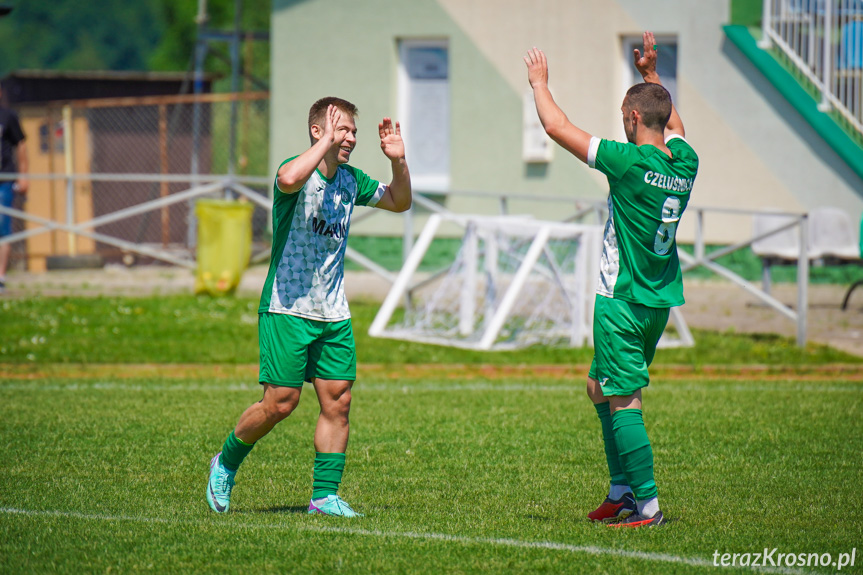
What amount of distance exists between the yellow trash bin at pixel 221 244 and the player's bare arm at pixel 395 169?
27.5 ft

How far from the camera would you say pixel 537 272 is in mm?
11805

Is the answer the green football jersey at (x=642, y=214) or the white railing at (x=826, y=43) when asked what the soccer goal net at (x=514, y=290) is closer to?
the green football jersey at (x=642, y=214)

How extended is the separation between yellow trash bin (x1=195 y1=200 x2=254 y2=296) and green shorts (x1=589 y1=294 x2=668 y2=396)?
9183mm

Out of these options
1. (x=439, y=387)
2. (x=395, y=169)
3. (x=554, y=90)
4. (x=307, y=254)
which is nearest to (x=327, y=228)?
(x=307, y=254)

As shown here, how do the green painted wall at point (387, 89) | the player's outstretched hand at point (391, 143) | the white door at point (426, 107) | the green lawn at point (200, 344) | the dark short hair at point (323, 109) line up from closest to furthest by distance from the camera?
the dark short hair at point (323, 109) < the player's outstretched hand at point (391, 143) < the green lawn at point (200, 344) < the green painted wall at point (387, 89) < the white door at point (426, 107)

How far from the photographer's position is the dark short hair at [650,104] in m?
4.95

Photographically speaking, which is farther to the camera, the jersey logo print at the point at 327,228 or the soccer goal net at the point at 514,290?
the soccer goal net at the point at 514,290

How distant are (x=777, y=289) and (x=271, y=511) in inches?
462

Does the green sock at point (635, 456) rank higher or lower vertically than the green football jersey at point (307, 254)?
lower

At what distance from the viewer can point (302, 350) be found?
503 cm

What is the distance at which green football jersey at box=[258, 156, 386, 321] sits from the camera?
199 inches

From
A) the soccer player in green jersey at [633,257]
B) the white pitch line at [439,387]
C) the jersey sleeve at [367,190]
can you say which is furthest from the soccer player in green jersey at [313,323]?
the white pitch line at [439,387]

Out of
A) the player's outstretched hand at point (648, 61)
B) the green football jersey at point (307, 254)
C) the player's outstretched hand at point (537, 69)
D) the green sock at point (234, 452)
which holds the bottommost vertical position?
the green sock at point (234, 452)

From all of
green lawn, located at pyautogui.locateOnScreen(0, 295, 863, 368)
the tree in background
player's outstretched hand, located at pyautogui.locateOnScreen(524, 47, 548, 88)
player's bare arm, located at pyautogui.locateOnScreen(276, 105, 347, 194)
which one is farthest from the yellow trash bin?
the tree in background
